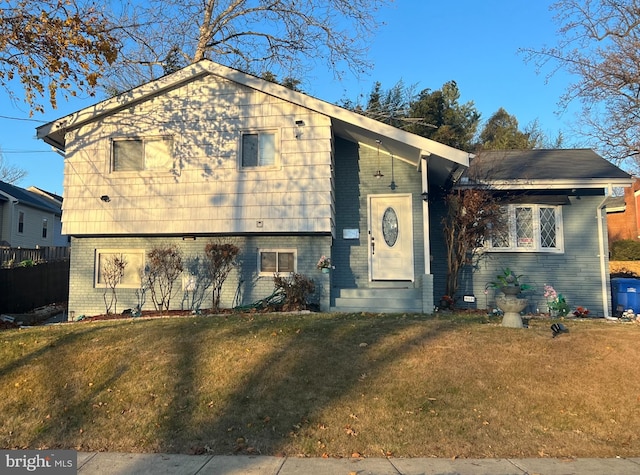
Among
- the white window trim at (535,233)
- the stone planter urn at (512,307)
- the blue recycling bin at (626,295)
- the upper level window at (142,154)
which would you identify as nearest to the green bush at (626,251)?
the blue recycling bin at (626,295)

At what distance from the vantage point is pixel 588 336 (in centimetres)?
687

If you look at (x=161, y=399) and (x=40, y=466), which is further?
(x=161, y=399)

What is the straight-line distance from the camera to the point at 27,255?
15.9 meters

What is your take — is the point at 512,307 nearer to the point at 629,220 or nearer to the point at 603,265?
→ the point at 603,265

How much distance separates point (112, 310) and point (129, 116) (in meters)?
4.64

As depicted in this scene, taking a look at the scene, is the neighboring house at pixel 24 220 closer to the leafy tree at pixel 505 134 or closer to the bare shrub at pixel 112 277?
the bare shrub at pixel 112 277

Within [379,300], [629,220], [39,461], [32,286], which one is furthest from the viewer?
[629,220]

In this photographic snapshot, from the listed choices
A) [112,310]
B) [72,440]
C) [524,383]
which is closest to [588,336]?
[524,383]

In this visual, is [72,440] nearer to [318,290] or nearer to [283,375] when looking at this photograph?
[283,375]

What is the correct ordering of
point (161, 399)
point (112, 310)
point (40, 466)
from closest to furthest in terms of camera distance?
1. point (40, 466)
2. point (161, 399)
3. point (112, 310)

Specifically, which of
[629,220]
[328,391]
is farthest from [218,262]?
[629,220]

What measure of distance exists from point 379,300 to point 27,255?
515 inches

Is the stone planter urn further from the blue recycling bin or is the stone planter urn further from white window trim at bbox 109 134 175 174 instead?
white window trim at bbox 109 134 175 174

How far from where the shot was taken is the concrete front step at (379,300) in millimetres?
9672
